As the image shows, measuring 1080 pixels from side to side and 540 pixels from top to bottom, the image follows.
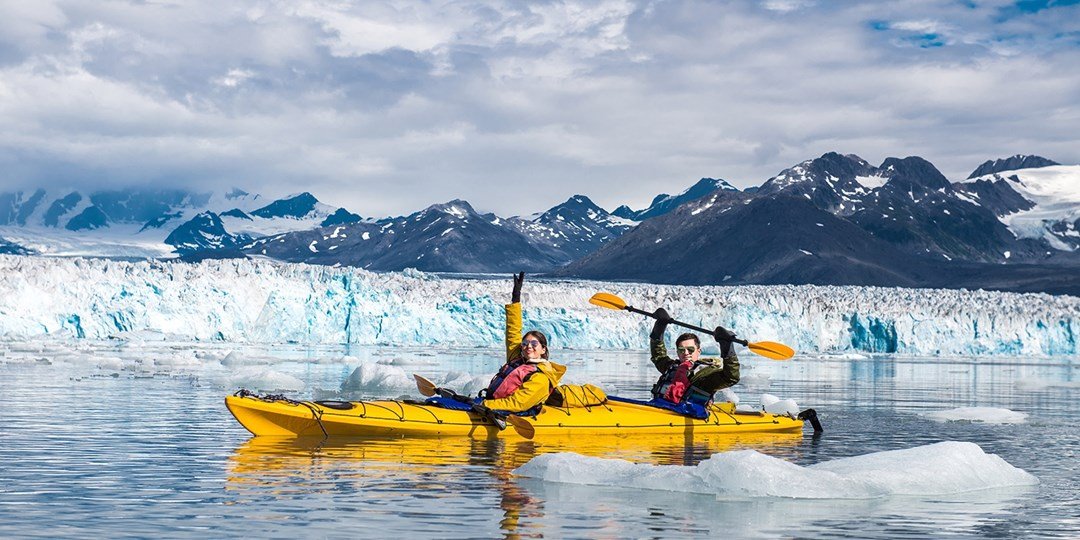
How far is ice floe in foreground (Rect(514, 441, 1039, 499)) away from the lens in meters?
9.49

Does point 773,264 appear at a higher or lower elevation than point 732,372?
higher

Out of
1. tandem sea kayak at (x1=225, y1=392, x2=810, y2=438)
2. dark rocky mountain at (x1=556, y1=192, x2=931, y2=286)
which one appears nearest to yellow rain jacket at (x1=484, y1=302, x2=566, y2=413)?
tandem sea kayak at (x1=225, y1=392, x2=810, y2=438)

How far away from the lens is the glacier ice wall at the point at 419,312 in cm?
4500

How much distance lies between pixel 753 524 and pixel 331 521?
9.23 ft

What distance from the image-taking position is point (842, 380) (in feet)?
103

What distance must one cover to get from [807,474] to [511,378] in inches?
208

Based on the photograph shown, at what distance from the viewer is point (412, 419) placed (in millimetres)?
13992

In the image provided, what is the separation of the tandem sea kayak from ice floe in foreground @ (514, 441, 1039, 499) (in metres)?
3.25

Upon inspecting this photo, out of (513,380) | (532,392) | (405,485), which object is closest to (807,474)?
(405,485)

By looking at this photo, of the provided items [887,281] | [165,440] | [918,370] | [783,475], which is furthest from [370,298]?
[887,281]

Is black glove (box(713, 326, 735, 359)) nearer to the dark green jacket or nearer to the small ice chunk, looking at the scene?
the dark green jacket

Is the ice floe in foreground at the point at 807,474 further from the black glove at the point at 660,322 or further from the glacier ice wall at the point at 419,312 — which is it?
the glacier ice wall at the point at 419,312

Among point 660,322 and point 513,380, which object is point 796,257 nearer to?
point 660,322

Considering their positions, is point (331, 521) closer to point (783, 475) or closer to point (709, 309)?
point (783, 475)
